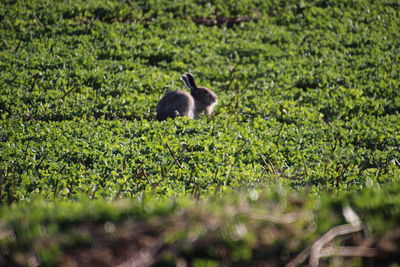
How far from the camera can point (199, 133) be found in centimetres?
862

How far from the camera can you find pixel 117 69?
1219 cm

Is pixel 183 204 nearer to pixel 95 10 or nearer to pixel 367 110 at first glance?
pixel 367 110

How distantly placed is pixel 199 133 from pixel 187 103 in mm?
1488

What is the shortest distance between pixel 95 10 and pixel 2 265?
14432 millimetres

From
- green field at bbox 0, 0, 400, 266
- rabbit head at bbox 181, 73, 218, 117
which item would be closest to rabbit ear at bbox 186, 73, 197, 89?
rabbit head at bbox 181, 73, 218, 117

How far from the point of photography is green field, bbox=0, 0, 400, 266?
2961 millimetres

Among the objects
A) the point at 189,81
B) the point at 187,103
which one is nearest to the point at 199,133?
the point at 187,103

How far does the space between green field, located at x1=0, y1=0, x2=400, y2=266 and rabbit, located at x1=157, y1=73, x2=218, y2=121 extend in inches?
13.6

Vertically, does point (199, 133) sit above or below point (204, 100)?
above

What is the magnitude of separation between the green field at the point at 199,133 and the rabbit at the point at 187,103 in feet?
1.13

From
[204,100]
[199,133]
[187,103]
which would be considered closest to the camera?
[199,133]

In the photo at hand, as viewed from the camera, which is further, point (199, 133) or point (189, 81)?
point (189, 81)

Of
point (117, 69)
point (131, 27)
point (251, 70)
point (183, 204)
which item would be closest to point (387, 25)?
point (251, 70)

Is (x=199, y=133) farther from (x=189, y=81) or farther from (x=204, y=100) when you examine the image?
(x=189, y=81)
